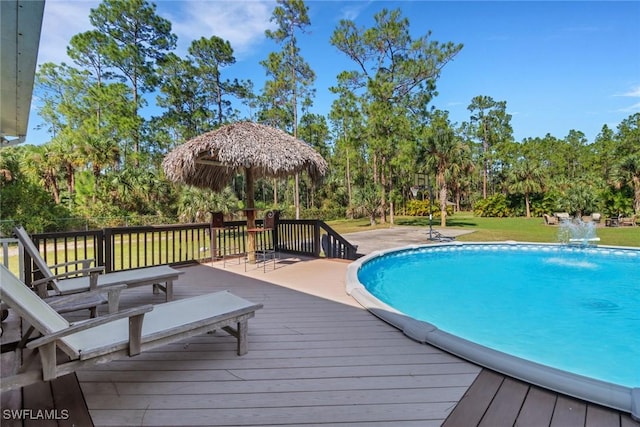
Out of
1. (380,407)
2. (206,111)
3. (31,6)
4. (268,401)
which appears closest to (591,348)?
(380,407)

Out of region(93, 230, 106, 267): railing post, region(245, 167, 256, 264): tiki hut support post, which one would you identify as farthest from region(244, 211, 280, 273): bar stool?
region(93, 230, 106, 267): railing post

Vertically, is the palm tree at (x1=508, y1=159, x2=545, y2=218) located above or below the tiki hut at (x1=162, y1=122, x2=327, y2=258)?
above

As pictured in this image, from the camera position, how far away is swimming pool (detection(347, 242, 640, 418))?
238 centimetres

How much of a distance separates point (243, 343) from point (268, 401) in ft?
2.32

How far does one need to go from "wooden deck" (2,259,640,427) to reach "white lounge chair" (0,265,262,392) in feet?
0.94

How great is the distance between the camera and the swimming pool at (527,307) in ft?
7.79

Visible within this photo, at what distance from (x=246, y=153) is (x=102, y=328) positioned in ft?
12.7

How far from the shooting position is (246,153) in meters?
5.54

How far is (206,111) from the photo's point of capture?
66.4 feet

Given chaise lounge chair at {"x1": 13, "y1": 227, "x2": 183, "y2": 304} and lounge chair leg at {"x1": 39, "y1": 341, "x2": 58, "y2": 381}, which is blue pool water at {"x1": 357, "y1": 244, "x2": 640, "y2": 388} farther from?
lounge chair leg at {"x1": 39, "y1": 341, "x2": 58, "y2": 381}

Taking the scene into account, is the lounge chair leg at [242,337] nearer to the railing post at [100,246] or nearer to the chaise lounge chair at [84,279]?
the chaise lounge chair at [84,279]

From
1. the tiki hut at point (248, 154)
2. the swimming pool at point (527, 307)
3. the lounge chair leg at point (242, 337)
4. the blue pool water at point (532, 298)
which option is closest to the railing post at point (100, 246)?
the tiki hut at point (248, 154)

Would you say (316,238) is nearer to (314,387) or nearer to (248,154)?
(248,154)

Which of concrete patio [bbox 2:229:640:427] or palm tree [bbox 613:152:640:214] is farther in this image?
palm tree [bbox 613:152:640:214]
